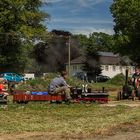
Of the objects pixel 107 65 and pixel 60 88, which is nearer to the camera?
pixel 60 88

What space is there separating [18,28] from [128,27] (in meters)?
17.2

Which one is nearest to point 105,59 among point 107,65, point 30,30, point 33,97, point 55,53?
point 107,65

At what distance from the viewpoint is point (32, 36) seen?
69.4m

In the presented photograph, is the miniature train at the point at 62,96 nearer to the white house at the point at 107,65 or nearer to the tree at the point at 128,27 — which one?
the tree at the point at 128,27

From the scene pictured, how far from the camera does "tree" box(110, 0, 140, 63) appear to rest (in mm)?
75750

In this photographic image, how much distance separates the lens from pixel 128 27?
3063 inches

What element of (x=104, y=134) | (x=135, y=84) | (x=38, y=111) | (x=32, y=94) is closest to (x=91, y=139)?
(x=104, y=134)

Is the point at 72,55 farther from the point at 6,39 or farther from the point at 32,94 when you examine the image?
the point at 32,94

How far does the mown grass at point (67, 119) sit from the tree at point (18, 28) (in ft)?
154

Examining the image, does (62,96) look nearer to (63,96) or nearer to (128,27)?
(63,96)

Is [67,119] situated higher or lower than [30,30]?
lower

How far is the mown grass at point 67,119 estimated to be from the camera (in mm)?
13859

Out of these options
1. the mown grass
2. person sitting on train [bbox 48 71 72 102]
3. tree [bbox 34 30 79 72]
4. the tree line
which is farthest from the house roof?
the mown grass

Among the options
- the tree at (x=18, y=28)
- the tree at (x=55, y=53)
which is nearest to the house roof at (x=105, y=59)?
the tree at (x=55, y=53)
